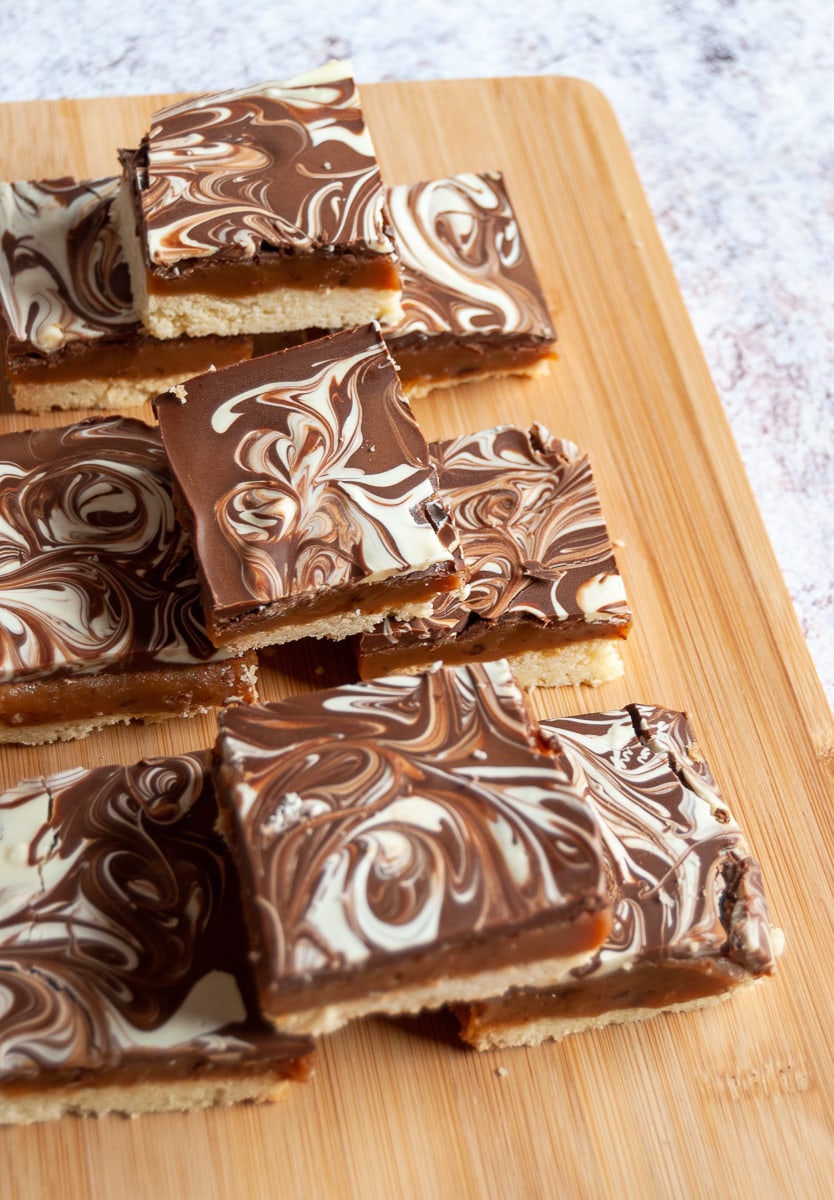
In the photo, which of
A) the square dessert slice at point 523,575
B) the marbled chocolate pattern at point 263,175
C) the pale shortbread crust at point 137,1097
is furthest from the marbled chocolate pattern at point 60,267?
the pale shortbread crust at point 137,1097

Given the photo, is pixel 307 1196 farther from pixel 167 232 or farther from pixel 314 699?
pixel 167 232

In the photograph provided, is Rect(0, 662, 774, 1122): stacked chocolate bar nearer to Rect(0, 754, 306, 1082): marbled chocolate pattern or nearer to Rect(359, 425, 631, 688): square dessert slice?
Rect(0, 754, 306, 1082): marbled chocolate pattern

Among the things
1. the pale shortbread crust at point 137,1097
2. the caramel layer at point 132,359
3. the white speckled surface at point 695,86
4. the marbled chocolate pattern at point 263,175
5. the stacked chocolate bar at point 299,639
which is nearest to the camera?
the stacked chocolate bar at point 299,639

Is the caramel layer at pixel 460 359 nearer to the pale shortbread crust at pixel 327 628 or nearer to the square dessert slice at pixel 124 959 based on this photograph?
the pale shortbread crust at pixel 327 628

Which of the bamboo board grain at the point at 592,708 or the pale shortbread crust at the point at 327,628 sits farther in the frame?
the pale shortbread crust at the point at 327,628

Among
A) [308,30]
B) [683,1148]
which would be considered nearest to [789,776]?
[683,1148]

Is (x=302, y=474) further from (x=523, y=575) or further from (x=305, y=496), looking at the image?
(x=523, y=575)
